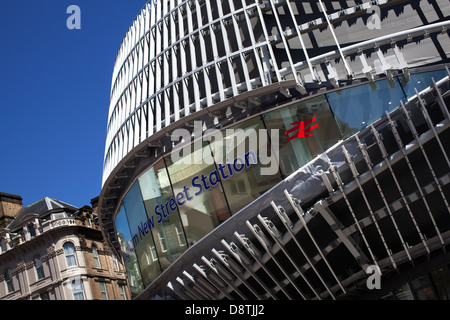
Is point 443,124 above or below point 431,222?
above

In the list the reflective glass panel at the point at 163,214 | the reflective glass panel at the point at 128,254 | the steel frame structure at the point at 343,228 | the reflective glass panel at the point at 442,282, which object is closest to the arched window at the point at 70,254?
the reflective glass panel at the point at 128,254

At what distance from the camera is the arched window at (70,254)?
137 ft

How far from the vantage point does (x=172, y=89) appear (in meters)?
21.3

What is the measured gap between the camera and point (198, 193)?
63.5 feet

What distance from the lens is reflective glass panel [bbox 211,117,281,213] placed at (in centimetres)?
1789

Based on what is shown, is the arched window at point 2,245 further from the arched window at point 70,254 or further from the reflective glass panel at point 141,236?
the reflective glass panel at point 141,236

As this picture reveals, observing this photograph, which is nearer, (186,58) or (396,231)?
(396,231)

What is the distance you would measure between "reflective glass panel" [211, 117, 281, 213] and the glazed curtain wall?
0.03 m

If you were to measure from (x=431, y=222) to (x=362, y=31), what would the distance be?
738 centimetres

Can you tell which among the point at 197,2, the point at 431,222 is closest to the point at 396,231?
the point at 431,222

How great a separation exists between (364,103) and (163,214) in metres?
8.46

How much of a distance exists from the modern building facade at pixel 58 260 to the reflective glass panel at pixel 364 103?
2838 centimetres

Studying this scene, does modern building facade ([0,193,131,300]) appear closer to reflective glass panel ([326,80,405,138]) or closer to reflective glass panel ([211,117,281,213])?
reflective glass panel ([211,117,281,213])
